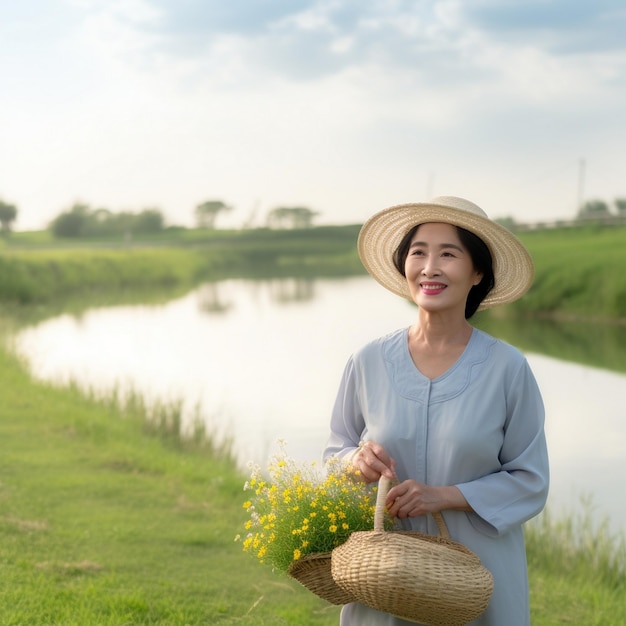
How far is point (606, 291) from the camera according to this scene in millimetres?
27219

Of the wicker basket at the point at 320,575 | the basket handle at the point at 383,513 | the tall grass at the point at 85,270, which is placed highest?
the basket handle at the point at 383,513

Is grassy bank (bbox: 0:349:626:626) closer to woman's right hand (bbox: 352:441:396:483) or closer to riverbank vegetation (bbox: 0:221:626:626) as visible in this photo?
riverbank vegetation (bbox: 0:221:626:626)

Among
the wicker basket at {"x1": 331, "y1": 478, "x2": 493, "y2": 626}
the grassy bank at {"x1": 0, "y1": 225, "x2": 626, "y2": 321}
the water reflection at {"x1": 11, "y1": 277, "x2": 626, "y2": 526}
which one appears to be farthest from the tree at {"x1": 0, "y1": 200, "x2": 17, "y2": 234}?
the wicker basket at {"x1": 331, "y1": 478, "x2": 493, "y2": 626}

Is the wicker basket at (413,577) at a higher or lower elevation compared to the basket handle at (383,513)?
lower

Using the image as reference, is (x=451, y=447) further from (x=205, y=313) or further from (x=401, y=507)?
(x=205, y=313)

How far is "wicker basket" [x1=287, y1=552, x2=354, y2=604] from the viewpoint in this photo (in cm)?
254

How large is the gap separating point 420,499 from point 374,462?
0.47 feet

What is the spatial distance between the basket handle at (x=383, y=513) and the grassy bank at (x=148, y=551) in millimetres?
2348

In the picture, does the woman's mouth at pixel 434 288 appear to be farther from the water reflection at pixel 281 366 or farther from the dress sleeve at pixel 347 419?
the water reflection at pixel 281 366

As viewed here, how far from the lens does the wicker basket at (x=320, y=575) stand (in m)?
2.54

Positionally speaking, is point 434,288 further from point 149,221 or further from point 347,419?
point 149,221

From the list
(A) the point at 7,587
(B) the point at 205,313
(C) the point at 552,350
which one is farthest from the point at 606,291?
(A) the point at 7,587

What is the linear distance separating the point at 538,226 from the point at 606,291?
2132 centimetres

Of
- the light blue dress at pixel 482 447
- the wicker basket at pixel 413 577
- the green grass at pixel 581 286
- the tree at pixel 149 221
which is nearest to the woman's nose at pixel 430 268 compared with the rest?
the light blue dress at pixel 482 447
